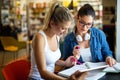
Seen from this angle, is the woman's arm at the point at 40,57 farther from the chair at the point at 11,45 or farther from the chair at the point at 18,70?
the chair at the point at 11,45

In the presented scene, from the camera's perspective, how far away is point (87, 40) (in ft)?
8.08

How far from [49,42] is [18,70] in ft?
1.43

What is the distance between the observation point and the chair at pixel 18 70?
2197 millimetres

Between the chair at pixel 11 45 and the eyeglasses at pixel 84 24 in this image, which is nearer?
the eyeglasses at pixel 84 24

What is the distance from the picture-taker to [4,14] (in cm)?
853

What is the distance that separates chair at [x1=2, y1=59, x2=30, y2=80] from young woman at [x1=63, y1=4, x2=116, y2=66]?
45 centimetres

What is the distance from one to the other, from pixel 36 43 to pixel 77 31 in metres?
0.68

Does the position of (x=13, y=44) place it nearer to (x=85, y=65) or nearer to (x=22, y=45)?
(x=22, y=45)

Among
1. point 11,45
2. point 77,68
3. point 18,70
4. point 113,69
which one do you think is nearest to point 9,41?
point 11,45

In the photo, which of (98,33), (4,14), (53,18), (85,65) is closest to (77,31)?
(98,33)

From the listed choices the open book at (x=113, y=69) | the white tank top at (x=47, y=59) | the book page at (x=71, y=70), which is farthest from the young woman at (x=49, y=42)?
the open book at (x=113, y=69)

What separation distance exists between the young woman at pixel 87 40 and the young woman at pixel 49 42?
1.12 feet

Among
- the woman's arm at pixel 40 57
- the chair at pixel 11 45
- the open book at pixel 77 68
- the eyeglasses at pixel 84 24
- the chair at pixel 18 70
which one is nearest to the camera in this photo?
the woman's arm at pixel 40 57

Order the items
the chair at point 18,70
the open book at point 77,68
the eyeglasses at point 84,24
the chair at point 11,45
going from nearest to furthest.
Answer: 1. the open book at point 77,68
2. the chair at point 18,70
3. the eyeglasses at point 84,24
4. the chair at point 11,45
